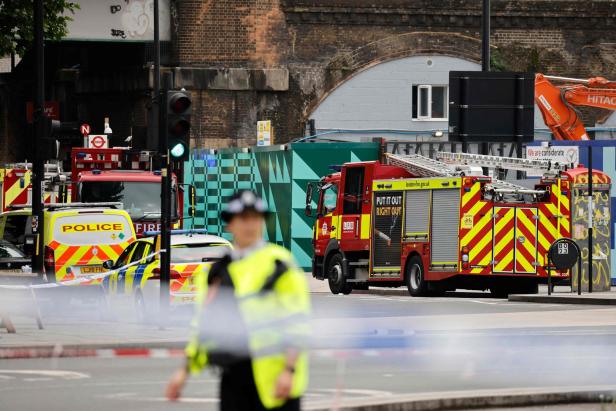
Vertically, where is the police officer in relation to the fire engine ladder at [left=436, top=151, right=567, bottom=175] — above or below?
below

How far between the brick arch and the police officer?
143ft

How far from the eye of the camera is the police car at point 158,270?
75.8 ft

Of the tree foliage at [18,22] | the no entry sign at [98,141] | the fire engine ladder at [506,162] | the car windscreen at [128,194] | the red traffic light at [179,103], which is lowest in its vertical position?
the car windscreen at [128,194]

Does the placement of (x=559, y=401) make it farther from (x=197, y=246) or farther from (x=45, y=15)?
(x=45, y=15)

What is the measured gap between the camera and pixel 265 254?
7.58 metres

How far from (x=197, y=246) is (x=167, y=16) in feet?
86.8

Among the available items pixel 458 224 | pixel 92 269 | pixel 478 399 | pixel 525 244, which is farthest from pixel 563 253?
pixel 478 399

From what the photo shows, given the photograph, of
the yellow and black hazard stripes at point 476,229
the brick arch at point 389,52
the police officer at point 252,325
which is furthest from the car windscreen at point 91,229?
the brick arch at point 389,52

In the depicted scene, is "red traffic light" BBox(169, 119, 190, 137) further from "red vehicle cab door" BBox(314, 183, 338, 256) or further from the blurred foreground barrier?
"red vehicle cab door" BBox(314, 183, 338, 256)

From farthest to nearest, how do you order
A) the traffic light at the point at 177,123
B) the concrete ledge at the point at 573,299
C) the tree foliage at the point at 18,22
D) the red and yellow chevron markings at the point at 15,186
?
1. the red and yellow chevron markings at the point at 15,186
2. the tree foliage at the point at 18,22
3. the concrete ledge at the point at 573,299
4. the traffic light at the point at 177,123

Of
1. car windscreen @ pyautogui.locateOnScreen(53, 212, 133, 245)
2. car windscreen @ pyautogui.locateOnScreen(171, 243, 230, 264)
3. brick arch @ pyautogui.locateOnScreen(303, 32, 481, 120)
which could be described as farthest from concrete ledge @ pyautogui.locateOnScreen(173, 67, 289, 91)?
car windscreen @ pyautogui.locateOnScreen(171, 243, 230, 264)

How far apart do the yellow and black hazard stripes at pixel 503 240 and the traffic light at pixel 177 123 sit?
10549 mm

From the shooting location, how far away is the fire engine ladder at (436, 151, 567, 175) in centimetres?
3092

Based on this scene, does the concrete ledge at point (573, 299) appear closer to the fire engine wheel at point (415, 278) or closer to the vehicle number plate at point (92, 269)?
the fire engine wheel at point (415, 278)
